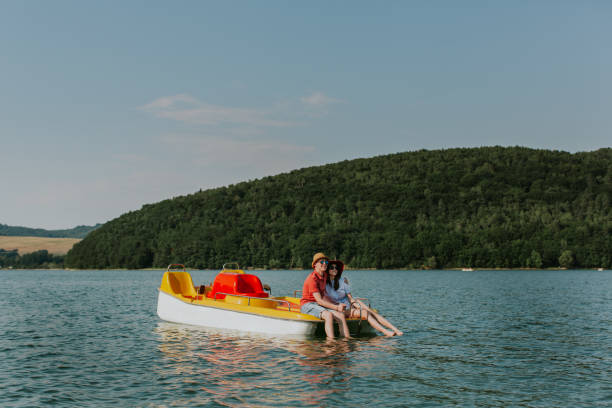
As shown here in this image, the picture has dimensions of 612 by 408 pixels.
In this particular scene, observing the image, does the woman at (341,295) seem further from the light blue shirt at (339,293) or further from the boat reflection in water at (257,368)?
the boat reflection in water at (257,368)

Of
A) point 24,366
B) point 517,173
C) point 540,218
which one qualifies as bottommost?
point 24,366

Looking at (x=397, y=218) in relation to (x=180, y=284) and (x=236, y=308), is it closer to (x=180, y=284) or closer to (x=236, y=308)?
(x=180, y=284)

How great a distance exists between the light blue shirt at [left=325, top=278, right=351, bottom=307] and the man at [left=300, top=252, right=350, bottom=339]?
0.24 meters

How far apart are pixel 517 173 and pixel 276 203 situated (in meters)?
69.8

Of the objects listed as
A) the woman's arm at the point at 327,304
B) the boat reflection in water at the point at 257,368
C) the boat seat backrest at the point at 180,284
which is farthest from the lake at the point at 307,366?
the boat seat backrest at the point at 180,284

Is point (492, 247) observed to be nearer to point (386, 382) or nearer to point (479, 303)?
point (479, 303)

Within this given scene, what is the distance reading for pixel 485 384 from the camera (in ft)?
42.2

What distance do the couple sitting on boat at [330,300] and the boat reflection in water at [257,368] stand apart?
2.17ft

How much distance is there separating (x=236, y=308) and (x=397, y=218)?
470 feet

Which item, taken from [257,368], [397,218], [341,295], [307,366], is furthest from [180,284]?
[397,218]

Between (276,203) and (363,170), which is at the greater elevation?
(363,170)

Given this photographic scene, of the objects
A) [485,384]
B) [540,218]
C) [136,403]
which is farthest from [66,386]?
[540,218]

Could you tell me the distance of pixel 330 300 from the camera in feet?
59.4

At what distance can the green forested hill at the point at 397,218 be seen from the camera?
14038 cm
